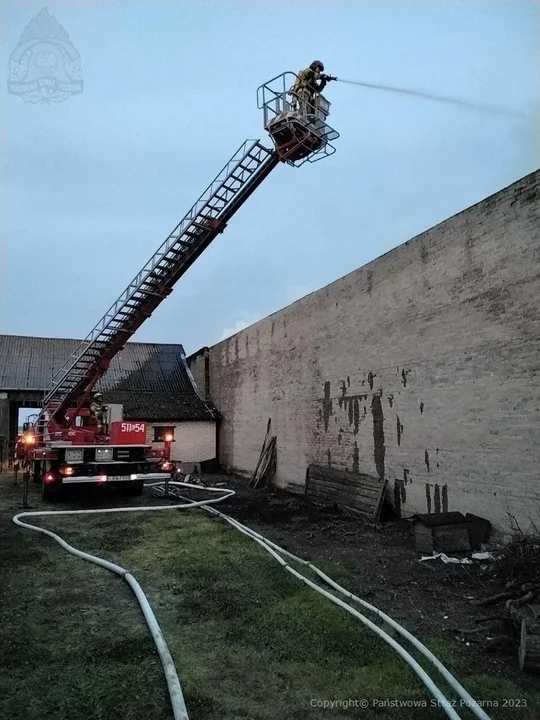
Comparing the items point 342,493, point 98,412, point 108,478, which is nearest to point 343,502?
point 342,493

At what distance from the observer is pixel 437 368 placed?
28.1 ft

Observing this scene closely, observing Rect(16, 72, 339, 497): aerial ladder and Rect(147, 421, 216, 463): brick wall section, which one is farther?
Rect(147, 421, 216, 463): brick wall section

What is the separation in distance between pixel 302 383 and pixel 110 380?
37.8 feet

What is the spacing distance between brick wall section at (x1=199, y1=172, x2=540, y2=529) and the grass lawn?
2.95 metres

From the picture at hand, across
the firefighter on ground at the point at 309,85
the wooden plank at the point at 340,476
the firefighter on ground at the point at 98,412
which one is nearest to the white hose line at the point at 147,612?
the firefighter on ground at the point at 98,412

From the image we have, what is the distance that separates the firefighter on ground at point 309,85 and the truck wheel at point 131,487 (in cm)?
902

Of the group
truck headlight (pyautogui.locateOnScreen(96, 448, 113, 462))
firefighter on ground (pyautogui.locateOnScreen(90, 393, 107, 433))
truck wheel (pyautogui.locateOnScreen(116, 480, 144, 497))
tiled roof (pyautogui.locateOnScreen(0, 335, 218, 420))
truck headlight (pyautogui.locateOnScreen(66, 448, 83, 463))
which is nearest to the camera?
truck headlight (pyautogui.locateOnScreen(66, 448, 83, 463))

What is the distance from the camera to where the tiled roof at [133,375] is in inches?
792

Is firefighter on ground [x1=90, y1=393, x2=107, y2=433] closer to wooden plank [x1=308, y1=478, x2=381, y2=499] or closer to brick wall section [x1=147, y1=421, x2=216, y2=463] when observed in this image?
wooden plank [x1=308, y1=478, x2=381, y2=499]

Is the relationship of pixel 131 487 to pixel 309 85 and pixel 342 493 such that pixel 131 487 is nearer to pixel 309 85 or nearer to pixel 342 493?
pixel 342 493

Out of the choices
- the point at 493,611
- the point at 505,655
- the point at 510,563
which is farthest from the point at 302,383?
the point at 505,655

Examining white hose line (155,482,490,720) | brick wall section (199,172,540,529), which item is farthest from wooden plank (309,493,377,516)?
white hose line (155,482,490,720)

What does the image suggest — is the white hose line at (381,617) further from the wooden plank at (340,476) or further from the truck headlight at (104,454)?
the truck headlight at (104,454)

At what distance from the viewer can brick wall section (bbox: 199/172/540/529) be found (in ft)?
22.9
